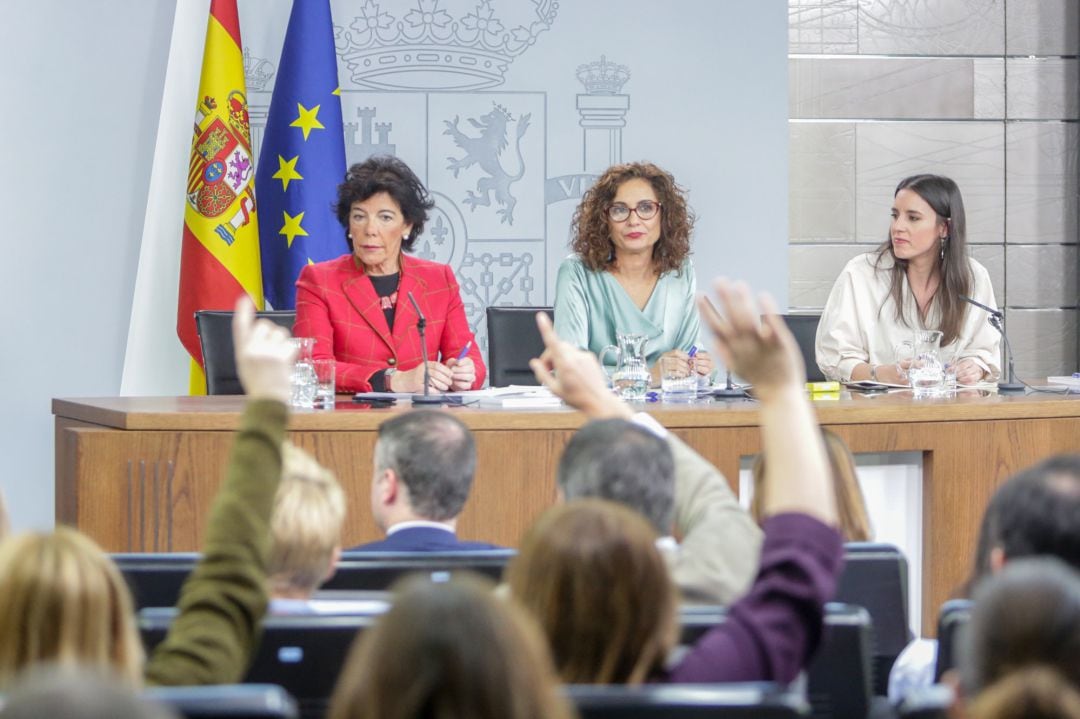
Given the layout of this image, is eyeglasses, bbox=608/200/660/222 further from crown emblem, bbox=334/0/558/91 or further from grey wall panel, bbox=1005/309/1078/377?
grey wall panel, bbox=1005/309/1078/377

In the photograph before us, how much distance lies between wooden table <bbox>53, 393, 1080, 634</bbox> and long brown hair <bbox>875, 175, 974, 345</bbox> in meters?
0.86

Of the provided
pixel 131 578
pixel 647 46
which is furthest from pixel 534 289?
pixel 131 578

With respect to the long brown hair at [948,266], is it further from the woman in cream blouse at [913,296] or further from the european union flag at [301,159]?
the european union flag at [301,159]

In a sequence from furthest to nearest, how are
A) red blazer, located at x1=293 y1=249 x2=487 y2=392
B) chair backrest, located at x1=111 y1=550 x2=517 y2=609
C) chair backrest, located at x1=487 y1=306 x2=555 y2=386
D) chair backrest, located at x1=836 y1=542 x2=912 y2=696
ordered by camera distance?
chair backrest, located at x1=487 y1=306 x2=555 y2=386
red blazer, located at x1=293 y1=249 x2=487 y2=392
chair backrest, located at x1=836 y1=542 x2=912 y2=696
chair backrest, located at x1=111 y1=550 x2=517 y2=609

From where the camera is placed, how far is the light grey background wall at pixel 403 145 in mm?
5559

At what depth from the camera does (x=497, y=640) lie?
0.94 metres

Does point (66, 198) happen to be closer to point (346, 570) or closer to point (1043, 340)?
point (346, 570)

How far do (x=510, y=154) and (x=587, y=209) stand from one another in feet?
4.46

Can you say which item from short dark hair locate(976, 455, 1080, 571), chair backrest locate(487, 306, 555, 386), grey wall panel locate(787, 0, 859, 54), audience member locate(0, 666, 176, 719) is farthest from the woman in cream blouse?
audience member locate(0, 666, 176, 719)

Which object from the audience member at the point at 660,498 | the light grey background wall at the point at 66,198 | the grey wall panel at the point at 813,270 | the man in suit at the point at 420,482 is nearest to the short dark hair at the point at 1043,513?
the audience member at the point at 660,498

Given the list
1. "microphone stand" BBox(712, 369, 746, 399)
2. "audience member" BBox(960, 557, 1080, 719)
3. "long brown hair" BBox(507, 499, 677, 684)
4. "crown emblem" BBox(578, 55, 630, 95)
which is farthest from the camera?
"crown emblem" BBox(578, 55, 630, 95)

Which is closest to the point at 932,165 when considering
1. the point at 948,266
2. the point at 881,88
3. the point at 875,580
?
the point at 881,88

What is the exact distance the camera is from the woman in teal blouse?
4500 millimetres

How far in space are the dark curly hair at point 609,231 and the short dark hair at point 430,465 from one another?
2.27 meters
